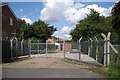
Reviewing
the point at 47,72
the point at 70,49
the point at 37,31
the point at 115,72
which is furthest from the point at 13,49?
the point at 37,31

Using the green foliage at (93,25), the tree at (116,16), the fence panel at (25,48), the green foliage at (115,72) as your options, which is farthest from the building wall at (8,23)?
the green foliage at (115,72)

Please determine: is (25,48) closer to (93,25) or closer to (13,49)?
(13,49)

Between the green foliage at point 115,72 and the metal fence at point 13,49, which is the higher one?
the metal fence at point 13,49

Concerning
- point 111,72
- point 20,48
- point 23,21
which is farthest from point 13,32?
point 23,21

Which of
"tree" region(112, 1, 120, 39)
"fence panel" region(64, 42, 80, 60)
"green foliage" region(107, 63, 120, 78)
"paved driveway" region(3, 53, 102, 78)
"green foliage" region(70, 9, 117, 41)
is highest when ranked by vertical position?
"green foliage" region(70, 9, 117, 41)

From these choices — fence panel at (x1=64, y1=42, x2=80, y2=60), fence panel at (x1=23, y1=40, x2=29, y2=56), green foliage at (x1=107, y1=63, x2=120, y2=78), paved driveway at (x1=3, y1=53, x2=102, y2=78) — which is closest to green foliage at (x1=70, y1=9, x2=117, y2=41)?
fence panel at (x1=64, y1=42, x2=80, y2=60)

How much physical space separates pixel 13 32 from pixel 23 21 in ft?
196

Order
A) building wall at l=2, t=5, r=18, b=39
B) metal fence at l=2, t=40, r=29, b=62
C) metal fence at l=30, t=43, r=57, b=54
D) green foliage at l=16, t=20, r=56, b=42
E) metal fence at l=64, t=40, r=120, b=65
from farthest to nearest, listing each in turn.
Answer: green foliage at l=16, t=20, r=56, b=42, building wall at l=2, t=5, r=18, b=39, metal fence at l=30, t=43, r=57, b=54, metal fence at l=2, t=40, r=29, b=62, metal fence at l=64, t=40, r=120, b=65

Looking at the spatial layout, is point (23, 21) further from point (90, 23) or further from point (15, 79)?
point (15, 79)

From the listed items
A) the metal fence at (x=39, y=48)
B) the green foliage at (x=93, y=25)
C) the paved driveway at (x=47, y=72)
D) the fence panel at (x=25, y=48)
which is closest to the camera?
the paved driveway at (x=47, y=72)

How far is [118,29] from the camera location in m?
17.4

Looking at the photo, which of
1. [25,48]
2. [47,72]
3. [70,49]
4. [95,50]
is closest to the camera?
[47,72]

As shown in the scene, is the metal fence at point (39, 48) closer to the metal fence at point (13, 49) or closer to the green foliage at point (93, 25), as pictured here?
the metal fence at point (13, 49)

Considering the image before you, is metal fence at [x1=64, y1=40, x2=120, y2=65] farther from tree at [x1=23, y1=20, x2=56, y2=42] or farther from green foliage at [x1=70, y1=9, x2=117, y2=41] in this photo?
tree at [x1=23, y1=20, x2=56, y2=42]
